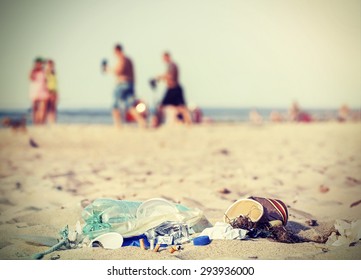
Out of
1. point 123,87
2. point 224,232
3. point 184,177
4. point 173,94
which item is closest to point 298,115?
point 173,94

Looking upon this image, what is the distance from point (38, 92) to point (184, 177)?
249 cm

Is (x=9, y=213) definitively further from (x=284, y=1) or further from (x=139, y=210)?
(x=284, y=1)

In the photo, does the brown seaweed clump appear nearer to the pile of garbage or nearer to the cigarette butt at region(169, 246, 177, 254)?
the pile of garbage

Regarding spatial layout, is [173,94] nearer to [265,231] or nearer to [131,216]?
[131,216]

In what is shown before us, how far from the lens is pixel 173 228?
2561 mm

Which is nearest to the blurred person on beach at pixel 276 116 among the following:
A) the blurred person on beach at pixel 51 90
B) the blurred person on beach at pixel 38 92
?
the blurred person on beach at pixel 51 90

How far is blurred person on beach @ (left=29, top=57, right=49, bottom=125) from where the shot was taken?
14.9 feet

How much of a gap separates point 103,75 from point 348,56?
270 centimetres

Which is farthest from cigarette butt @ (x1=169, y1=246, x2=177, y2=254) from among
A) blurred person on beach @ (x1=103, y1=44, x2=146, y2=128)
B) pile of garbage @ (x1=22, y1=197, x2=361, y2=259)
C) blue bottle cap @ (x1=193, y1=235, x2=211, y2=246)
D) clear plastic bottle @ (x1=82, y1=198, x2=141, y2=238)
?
blurred person on beach @ (x1=103, y1=44, x2=146, y2=128)

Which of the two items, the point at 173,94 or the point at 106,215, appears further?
the point at 173,94

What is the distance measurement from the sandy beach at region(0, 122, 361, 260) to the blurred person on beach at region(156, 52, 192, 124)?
0.31 meters

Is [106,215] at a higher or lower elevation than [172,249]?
higher

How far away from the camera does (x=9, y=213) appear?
2.96m

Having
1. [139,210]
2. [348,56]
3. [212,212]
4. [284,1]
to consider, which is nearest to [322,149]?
[348,56]
